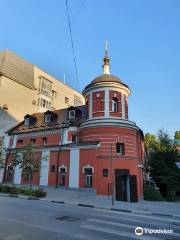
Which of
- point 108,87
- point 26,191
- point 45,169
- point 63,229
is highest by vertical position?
point 108,87

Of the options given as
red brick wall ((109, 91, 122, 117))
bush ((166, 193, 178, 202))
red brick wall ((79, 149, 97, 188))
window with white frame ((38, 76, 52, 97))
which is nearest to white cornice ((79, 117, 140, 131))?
red brick wall ((109, 91, 122, 117))

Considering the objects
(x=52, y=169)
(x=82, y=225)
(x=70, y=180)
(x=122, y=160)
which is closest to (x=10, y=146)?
(x=52, y=169)

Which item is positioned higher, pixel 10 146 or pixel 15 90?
pixel 15 90

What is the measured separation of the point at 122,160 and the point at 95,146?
319cm

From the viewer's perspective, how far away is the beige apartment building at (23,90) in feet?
118

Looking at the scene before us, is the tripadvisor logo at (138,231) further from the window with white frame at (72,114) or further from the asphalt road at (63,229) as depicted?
the window with white frame at (72,114)

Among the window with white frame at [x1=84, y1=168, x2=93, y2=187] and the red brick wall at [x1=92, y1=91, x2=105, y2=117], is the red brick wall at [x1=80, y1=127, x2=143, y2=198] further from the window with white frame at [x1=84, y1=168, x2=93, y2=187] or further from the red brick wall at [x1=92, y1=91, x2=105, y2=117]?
the red brick wall at [x1=92, y1=91, x2=105, y2=117]

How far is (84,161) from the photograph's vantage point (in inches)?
900

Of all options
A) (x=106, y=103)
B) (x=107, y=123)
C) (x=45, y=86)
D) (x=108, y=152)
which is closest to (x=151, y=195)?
(x=108, y=152)

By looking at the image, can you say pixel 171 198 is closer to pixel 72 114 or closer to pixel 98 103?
pixel 98 103

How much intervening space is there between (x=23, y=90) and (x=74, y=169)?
72.2 ft

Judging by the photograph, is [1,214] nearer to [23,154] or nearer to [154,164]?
[23,154]

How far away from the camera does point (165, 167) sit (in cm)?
2816

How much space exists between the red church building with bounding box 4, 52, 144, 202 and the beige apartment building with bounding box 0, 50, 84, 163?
964 cm
